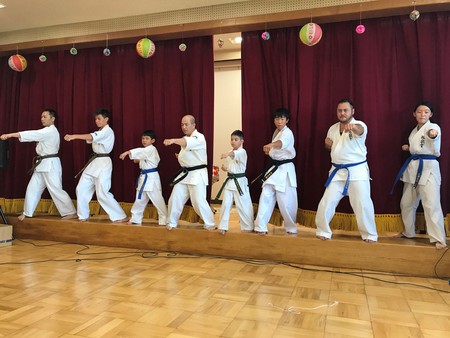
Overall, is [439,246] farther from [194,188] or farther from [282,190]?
[194,188]

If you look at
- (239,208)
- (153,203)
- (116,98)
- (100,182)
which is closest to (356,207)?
(239,208)

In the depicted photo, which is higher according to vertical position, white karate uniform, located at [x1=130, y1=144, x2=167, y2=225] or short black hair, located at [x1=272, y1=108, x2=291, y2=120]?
short black hair, located at [x1=272, y1=108, x2=291, y2=120]

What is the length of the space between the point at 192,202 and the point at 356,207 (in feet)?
4.83

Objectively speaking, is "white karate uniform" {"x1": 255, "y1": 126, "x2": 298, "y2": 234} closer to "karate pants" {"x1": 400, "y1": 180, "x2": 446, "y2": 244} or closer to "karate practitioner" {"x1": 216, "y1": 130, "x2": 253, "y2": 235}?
"karate practitioner" {"x1": 216, "y1": 130, "x2": 253, "y2": 235}

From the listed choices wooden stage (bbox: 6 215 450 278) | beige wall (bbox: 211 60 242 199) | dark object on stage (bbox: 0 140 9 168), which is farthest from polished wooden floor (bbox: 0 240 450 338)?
beige wall (bbox: 211 60 242 199)

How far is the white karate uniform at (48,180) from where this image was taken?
154 inches

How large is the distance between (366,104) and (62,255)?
3.06 meters

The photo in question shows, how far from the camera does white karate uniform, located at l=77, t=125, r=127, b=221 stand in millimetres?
3740

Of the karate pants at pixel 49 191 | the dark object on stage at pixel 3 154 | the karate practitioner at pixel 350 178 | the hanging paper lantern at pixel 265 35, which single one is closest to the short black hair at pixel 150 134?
the karate pants at pixel 49 191

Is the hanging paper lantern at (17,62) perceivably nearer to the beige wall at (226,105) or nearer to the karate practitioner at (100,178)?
the karate practitioner at (100,178)

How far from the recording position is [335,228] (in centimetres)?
332

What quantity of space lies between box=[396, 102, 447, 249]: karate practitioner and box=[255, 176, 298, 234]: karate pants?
93cm

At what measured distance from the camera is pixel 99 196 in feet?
12.3

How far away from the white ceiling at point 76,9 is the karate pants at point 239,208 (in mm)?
1924
